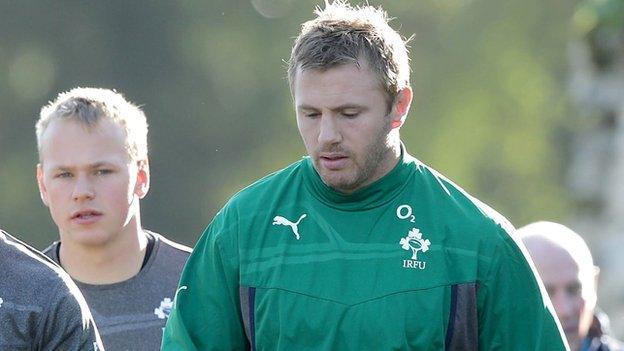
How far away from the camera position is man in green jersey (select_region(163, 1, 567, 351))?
5457 mm

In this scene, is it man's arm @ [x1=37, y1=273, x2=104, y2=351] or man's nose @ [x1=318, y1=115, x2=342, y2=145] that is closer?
man's nose @ [x1=318, y1=115, x2=342, y2=145]

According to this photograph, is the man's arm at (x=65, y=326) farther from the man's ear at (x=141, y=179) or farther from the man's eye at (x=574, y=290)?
the man's eye at (x=574, y=290)

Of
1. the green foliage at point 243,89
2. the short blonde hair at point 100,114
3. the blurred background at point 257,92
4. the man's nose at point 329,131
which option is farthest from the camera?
the green foliage at point 243,89

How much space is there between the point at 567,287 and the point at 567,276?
0.05m

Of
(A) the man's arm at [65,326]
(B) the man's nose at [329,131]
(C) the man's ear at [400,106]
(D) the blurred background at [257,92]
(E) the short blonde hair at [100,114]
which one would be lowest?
(A) the man's arm at [65,326]

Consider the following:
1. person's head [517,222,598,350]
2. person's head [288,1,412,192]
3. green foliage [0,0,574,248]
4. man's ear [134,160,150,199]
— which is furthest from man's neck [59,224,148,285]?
green foliage [0,0,574,248]

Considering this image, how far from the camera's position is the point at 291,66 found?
5.72 metres

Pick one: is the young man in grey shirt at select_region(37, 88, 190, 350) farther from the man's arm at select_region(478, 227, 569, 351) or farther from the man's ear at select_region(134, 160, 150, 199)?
the man's arm at select_region(478, 227, 569, 351)

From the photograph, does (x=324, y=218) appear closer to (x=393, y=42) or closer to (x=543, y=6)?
(x=393, y=42)

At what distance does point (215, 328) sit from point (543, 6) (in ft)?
59.7

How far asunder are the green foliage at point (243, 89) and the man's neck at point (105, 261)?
15.1 meters

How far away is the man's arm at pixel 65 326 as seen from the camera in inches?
219

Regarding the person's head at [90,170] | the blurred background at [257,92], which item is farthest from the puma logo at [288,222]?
the blurred background at [257,92]

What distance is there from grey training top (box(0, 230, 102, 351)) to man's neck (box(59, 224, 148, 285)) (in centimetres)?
126
